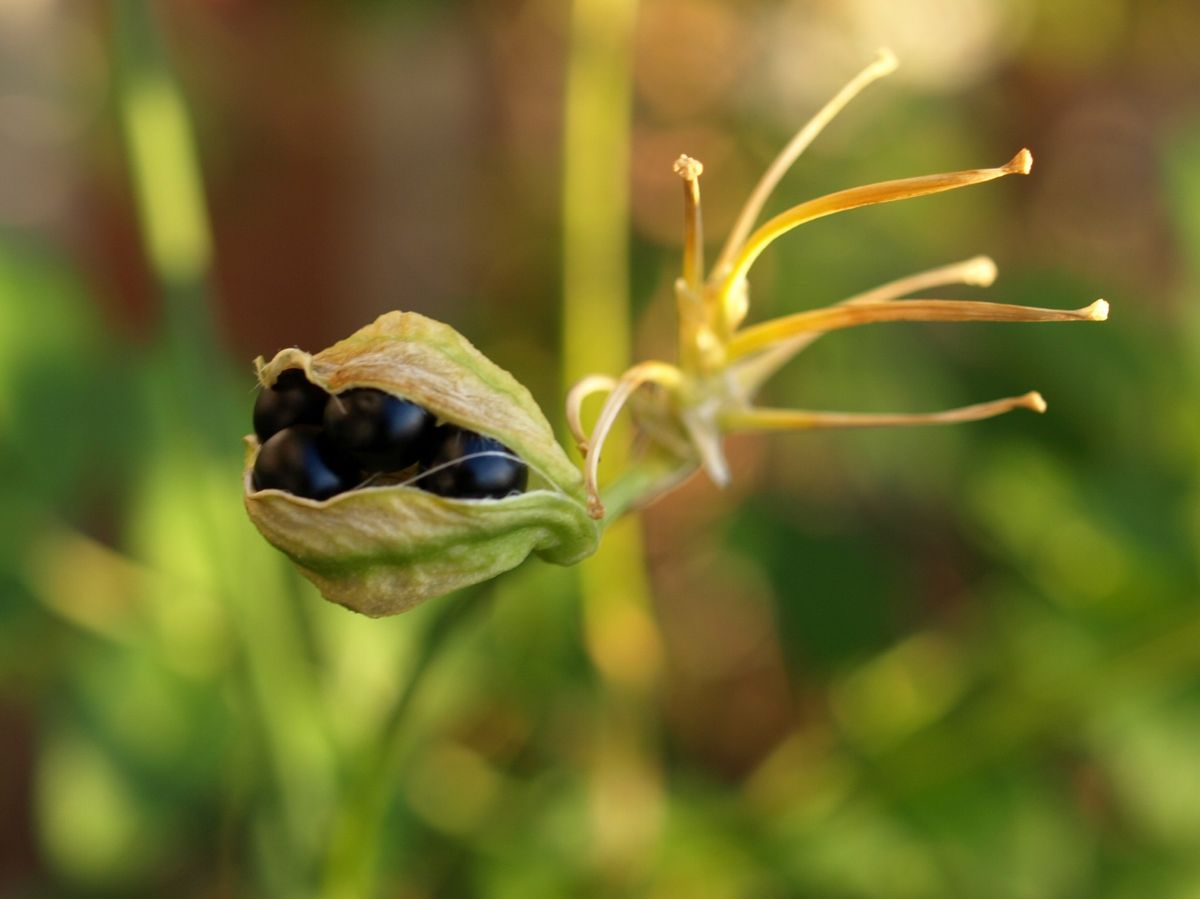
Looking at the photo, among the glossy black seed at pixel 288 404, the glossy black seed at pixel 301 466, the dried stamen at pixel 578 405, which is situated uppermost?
the glossy black seed at pixel 288 404

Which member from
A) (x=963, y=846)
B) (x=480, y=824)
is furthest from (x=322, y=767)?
(x=963, y=846)

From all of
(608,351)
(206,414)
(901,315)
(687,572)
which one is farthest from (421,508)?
(687,572)

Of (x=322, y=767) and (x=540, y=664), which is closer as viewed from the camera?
(x=322, y=767)

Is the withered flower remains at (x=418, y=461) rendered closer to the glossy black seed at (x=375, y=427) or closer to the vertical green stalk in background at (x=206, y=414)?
the glossy black seed at (x=375, y=427)

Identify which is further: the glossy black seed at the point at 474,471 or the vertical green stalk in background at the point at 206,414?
the vertical green stalk in background at the point at 206,414

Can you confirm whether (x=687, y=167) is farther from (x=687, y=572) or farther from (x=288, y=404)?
(x=687, y=572)

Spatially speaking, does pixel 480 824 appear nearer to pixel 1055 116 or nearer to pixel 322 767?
pixel 322 767

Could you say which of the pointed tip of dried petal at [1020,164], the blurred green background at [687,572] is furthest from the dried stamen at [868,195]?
the blurred green background at [687,572]
